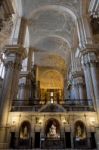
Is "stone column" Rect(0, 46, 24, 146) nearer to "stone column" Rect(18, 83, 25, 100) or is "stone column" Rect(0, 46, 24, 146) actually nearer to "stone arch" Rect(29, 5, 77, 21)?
"stone column" Rect(18, 83, 25, 100)

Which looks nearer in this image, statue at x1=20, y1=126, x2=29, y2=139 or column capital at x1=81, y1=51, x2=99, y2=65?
statue at x1=20, y1=126, x2=29, y2=139

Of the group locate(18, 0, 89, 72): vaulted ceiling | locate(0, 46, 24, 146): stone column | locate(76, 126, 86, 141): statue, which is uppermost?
locate(18, 0, 89, 72): vaulted ceiling

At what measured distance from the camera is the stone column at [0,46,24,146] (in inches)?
464

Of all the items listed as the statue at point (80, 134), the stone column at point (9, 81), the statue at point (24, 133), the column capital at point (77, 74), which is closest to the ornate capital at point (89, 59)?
the column capital at point (77, 74)

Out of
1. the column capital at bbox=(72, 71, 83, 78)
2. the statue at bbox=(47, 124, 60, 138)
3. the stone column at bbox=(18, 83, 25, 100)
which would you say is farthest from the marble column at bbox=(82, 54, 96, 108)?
the stone column at bbox=(18, 83, 25, 100)

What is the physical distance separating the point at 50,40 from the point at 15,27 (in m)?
7.13

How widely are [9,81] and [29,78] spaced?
23.5ft

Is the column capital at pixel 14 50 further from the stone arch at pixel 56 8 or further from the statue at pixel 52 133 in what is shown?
the statue at pixel 52 133

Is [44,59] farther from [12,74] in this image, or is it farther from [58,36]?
[12,74]

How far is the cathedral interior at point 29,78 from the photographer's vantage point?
1156 cm

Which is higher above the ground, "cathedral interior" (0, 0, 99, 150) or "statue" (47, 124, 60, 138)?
"cathedral interior" (0, 0, 99, 150)

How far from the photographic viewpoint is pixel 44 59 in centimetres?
2697

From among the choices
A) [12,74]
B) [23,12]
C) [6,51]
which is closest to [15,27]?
[23,12]

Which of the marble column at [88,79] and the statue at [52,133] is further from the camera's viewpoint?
the marble column at [88,79]
